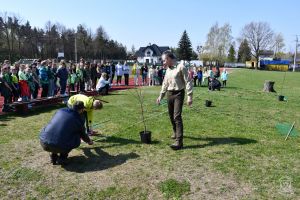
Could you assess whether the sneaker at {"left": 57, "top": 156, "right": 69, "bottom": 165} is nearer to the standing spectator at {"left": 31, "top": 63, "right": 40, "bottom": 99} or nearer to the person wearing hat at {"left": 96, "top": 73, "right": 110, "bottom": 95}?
the standing spectator at {"left": 31, "top": 63, "right": 40, "bottom": 99}

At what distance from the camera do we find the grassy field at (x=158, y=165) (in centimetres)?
512

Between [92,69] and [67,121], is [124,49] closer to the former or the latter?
[92,69]

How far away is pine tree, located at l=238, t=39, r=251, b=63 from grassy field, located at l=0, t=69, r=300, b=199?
10149 cm

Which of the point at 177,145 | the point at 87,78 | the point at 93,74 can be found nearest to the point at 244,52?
the point at 93,74

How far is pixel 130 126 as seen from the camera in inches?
369

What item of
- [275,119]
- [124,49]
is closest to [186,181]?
[275,119]

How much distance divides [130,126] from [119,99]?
21.1 feet

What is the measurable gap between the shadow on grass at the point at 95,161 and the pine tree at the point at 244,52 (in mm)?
103950

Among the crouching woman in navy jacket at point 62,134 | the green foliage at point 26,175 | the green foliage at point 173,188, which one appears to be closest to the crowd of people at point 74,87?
the crouching woman in navy jacket at point 62,134

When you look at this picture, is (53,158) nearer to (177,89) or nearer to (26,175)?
(26,175)

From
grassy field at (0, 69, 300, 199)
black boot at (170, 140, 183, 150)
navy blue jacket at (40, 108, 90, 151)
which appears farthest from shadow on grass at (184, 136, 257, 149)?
navy blue jacket at (40, 108, 90, 151)

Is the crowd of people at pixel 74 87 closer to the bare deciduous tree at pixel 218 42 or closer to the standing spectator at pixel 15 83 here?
the standing spectator at pixel 15 83

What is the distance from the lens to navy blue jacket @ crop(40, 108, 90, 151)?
5934 millimetres

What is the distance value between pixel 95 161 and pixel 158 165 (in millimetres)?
1284
